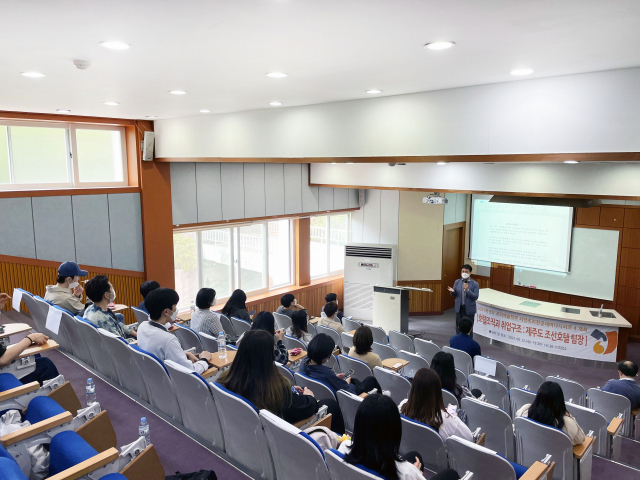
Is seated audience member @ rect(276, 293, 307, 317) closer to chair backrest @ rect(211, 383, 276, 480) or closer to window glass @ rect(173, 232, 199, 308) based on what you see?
window glass @ rect(173, 232, 199, 308)

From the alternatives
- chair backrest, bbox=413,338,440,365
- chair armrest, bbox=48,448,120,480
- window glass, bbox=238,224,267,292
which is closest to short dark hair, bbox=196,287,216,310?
chair armrest, bbox=48,448,120,480

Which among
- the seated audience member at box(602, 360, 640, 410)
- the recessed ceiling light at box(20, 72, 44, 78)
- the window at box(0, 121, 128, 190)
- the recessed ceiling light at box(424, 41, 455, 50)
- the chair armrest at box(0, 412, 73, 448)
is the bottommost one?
the seated audience member at box(602, 360, 640, 410)

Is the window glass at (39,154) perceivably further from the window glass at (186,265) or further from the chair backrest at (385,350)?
the chair backrest at (385,350)

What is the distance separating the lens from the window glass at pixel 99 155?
24.2ft

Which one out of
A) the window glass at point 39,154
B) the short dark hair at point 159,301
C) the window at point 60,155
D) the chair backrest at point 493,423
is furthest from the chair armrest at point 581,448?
the window glass at point 39,154

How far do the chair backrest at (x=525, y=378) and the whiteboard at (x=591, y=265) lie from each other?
568 centimetres

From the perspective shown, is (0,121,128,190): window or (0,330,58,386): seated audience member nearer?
(0,330,58,386): seated audience member

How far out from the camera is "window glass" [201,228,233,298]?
31.0ft

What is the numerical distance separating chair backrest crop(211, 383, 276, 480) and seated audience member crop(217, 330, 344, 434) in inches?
4.7

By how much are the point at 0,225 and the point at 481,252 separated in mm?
9919

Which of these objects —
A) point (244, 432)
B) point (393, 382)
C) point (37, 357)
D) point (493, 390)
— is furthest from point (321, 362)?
point (37, 357)

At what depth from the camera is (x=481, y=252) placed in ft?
36.0

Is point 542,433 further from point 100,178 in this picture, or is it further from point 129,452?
point 100,178

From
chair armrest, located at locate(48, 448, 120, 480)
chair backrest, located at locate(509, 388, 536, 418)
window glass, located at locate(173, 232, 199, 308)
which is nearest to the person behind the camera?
chair armrest, located at locate(48, 448, 120, 480)
